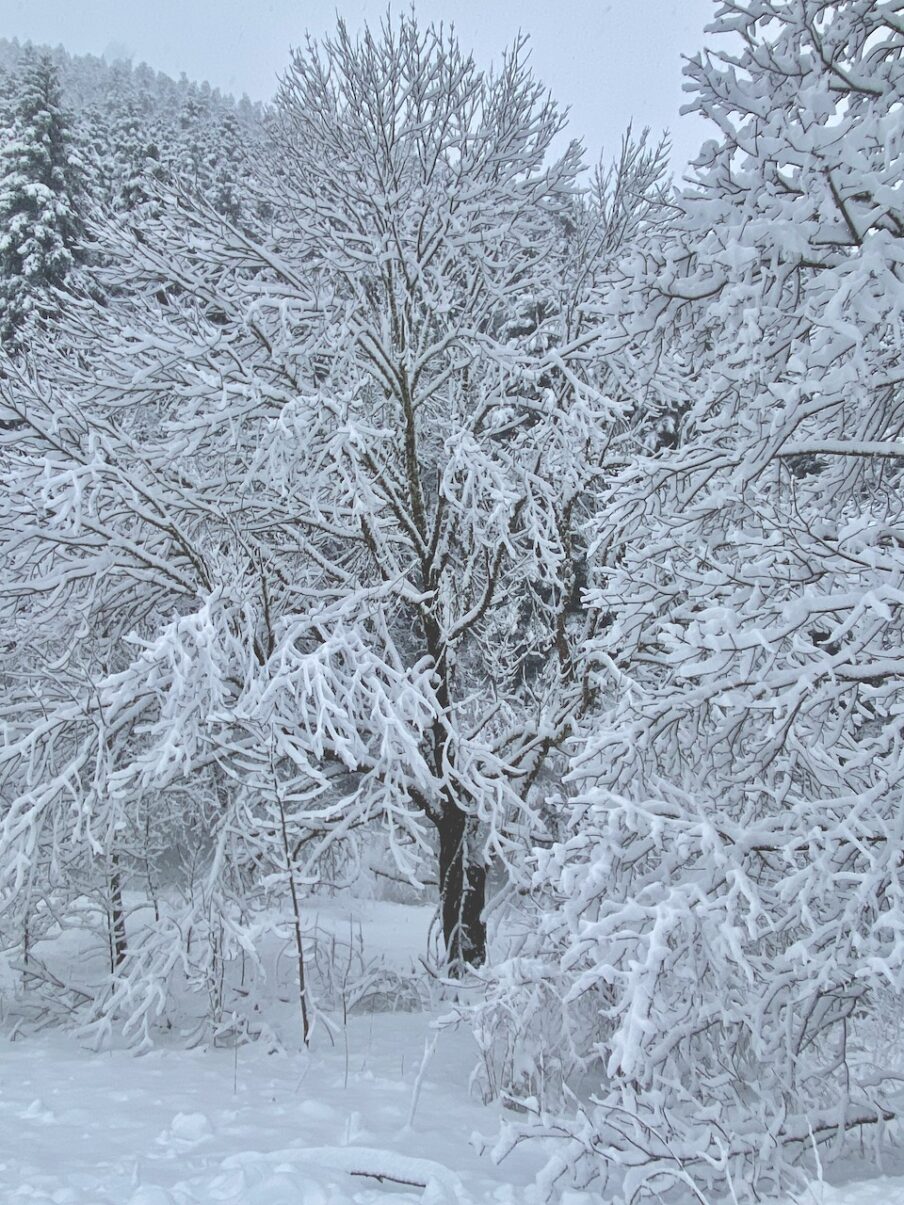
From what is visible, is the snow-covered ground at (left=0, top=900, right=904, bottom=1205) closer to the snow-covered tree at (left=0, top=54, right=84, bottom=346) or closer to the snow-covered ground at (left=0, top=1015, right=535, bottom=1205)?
the snow-covered ground at (left=0, top=1015, right=535, bottom=1205)

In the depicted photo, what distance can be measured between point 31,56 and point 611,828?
2287cm

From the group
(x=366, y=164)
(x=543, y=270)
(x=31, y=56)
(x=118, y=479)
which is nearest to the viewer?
(x=118, y=479)

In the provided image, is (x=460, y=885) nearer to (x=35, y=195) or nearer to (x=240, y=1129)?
(x=240, y=1129)

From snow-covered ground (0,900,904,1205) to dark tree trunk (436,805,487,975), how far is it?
133cm

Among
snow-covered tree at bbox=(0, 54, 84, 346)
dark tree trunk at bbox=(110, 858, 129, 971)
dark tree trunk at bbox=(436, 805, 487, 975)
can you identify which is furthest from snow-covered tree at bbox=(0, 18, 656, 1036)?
snow-covered tree at bbox=(0, 54, 84, 346)

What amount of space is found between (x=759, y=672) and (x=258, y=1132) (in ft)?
9.42

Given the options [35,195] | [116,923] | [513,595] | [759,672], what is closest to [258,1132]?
[759,672]

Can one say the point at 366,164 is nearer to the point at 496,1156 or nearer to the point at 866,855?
the point at 866,855

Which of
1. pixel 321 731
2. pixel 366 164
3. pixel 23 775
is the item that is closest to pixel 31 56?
→ pixel 366 164

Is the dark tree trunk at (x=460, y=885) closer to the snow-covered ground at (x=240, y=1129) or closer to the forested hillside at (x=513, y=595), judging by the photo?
the forested hillside at (x=513, y=595)

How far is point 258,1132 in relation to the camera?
12.9ft

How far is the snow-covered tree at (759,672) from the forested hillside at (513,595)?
0.08 ft

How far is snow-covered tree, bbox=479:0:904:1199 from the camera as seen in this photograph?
339 cm

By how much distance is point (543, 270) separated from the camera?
26.6ft
